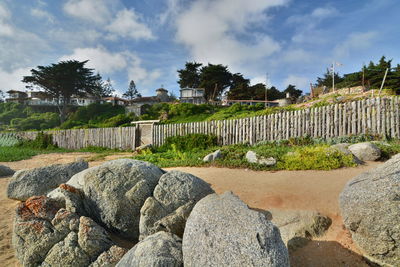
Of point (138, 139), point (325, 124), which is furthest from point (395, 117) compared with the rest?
point (138, 139)

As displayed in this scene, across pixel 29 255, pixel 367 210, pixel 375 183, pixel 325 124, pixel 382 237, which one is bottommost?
pixel 29 255

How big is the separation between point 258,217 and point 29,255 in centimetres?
297

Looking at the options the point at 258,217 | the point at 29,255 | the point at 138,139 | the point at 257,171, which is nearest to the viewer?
the point at 258,217

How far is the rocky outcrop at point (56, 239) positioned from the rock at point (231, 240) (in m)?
1.41

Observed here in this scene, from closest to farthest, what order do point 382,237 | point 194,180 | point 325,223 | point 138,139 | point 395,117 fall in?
point 382,237 → point 325,223 → point 194,180 → point 395,117 → point 138,139

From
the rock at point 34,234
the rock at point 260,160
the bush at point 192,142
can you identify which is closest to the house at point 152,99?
the bush at point 192,142

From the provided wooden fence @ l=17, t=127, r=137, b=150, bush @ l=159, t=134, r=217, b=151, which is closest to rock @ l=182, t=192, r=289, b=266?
bush @ l=159, t=134, r=217, b=151

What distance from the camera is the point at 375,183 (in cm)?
302

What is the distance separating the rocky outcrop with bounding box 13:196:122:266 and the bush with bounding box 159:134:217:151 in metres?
8.56

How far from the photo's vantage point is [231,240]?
216 centimetres

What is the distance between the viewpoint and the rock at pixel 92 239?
291 centimetres

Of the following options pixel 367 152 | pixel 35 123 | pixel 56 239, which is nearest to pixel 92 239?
pixel 56 239

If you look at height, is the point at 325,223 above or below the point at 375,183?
below

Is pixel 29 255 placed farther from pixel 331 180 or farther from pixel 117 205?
pixel 331 180
